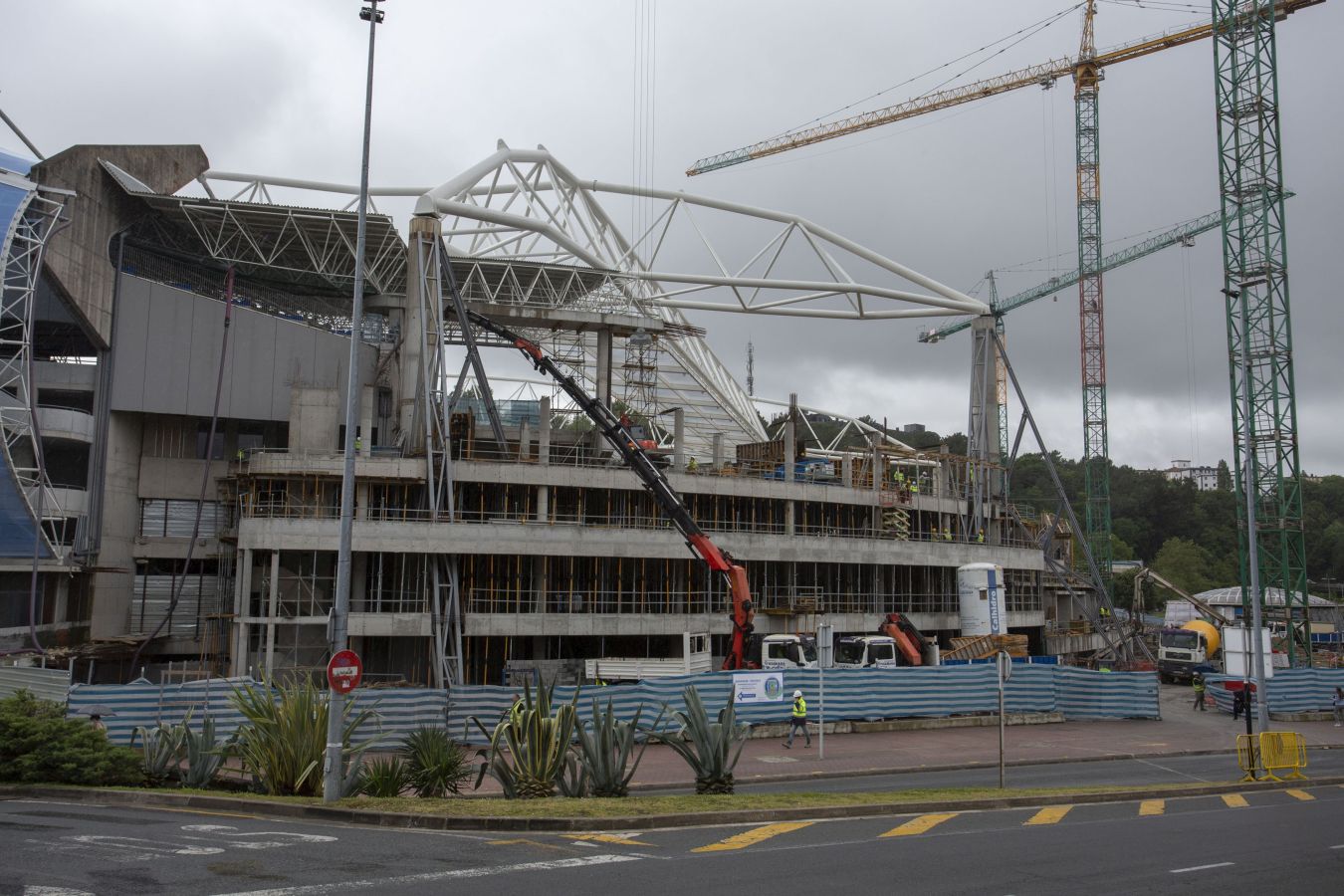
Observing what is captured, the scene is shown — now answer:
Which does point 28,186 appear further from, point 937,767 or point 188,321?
point 937,767

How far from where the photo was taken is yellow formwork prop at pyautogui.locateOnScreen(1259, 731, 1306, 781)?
74.8 ft

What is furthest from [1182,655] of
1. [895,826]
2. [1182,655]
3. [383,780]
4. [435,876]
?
[435,876]

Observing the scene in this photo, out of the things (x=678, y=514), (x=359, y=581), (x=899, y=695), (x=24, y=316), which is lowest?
(x=899, y=695)

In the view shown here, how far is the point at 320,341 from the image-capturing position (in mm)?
50938

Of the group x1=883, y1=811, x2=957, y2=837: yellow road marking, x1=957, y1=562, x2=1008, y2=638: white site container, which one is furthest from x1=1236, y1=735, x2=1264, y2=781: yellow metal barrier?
x1=957, y1=562, x2=1008, y2=638: white site container

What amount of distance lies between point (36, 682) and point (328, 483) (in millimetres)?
18696

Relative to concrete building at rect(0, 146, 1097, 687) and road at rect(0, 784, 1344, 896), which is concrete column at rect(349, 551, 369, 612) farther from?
road at rect(0, 784, 1344, 896)

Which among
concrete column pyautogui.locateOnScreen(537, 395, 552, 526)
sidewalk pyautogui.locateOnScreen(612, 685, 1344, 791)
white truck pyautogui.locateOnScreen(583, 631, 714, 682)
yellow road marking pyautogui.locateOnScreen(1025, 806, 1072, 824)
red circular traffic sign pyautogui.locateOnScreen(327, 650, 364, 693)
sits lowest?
sidewalk pyautogui.locateOnScreen(612, 685, 1344, 791)

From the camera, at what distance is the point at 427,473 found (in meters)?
42.2

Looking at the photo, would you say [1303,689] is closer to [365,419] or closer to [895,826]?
[895,826]

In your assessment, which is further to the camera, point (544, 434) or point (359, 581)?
point (544, 434)

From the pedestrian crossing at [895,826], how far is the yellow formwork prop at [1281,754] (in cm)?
231

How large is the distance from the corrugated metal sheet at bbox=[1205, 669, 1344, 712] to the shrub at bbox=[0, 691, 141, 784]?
35.2m

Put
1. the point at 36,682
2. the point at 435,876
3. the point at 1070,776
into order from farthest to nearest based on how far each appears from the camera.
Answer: the point at 36,682
the point at 1070,776
the point at 435,876
